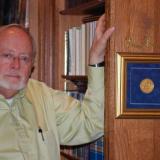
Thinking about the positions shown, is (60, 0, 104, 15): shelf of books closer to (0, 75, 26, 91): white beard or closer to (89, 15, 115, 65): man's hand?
(89, 15, 115, 65): man's hand

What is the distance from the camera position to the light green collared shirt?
1829 millimetres

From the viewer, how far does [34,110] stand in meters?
1.94

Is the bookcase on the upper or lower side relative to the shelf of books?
lower

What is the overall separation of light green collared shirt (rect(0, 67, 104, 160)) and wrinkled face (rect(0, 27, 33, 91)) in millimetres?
81

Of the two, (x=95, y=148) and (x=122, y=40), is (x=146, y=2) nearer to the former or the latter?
(x=122, y=40)

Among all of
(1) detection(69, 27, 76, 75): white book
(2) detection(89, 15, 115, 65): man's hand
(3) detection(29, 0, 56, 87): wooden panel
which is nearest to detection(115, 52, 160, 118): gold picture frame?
(2) detection(89, 15, 115, 65): man's hand

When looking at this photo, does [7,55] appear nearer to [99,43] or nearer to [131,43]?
[99,43]

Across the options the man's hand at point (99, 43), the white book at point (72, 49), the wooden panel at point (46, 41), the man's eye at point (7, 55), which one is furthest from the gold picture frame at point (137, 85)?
the wooden panel at point (46, 41)

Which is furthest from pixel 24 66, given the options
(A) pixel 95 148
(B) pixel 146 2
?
(B) pixel 146 2

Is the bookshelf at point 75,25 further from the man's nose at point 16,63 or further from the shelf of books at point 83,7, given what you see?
the man's nose at point 16,63

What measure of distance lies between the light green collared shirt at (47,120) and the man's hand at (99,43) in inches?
1.7

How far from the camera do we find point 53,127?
194cm

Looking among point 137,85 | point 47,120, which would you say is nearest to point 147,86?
point 137,85

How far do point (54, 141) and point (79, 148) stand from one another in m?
0.33
